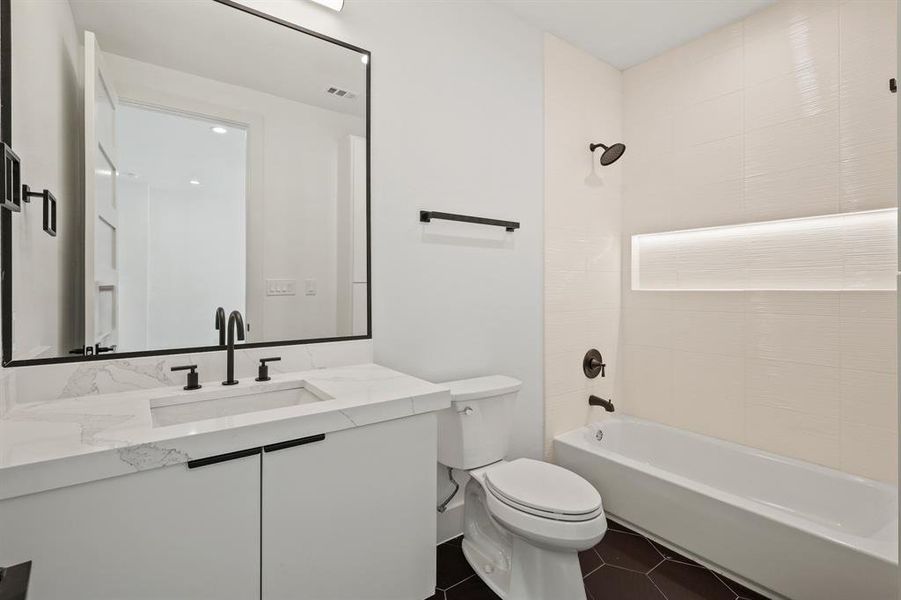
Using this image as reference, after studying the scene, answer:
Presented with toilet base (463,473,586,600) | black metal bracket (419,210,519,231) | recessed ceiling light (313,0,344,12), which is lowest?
toilet base (463,473,586,600)

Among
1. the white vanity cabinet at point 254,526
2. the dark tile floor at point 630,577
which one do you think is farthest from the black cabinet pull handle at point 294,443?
the dark tile floor at point 630,577

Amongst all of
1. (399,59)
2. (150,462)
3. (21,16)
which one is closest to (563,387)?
(399,59)

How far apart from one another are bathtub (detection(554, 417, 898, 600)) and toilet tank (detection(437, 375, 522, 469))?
678mm

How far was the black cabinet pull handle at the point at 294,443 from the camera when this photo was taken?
1069mm

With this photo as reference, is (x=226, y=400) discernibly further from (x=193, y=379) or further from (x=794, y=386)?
(x=794, y=386)

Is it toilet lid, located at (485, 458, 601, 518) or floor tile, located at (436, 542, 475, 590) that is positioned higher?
toilet lid, located at (485, 458, 601, 518)

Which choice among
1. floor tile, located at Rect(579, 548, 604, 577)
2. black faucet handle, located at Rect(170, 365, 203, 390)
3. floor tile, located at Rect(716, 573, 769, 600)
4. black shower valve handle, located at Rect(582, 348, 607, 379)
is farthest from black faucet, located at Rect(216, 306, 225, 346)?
floor tile, located at Rect(716, 573, 769, 600)

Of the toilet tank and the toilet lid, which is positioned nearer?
the toilet lid

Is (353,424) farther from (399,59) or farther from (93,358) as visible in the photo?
(399,59)

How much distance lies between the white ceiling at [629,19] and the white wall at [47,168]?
1.86m

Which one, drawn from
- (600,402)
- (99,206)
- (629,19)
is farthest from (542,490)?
(629,19)

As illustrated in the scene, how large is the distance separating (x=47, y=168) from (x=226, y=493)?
104cm

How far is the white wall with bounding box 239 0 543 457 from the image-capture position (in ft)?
6.07

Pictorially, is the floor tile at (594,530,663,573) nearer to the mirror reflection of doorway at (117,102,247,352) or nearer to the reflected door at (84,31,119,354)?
the mirror reflection of doorway at (117,102,247,352)
